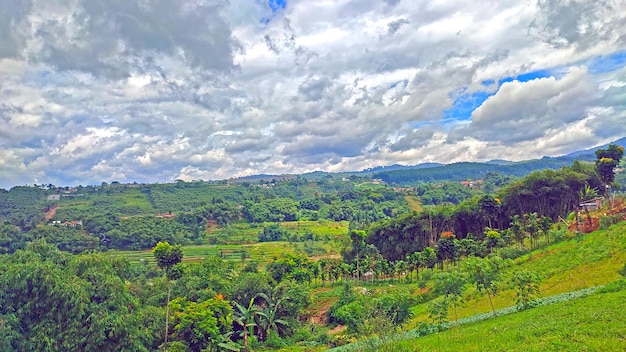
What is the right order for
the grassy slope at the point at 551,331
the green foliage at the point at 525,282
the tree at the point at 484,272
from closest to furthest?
the grassy slope at the point at 551,331 < the tree at the point at 484,272 < the green foliage at the point at 525,282

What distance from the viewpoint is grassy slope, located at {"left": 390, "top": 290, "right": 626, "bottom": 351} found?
1481 centimetres

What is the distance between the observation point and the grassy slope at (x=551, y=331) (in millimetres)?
14812

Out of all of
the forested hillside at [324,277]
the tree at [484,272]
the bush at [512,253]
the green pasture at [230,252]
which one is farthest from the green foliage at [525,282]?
the green pasture at [230,252]

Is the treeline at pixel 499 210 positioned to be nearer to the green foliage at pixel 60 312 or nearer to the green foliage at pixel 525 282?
the green foliage at pixel 525 282

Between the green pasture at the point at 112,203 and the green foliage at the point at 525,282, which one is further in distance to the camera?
the green pasture at the point at 112,203

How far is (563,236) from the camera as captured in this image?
42.5m

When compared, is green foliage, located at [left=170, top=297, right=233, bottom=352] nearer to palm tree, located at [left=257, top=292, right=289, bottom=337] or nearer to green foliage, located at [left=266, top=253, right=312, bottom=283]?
palm tree, located at [left=257, top=292, right=289, bottom=337]

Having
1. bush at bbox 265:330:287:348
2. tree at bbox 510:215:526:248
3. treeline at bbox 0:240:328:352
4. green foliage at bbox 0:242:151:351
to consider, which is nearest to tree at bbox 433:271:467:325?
treeline at bbox 0:240:328:352

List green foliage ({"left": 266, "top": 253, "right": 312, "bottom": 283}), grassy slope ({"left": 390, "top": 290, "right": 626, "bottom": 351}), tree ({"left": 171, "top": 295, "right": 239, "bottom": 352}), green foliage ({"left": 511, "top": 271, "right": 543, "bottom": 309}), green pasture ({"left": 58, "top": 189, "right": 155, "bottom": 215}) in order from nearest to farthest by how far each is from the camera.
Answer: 1. grassy slope ({"left": 390, "top": 290, "right": 626, "bottom": 351})
2. green foliage ({"left": 511, "top": 271, "right": 543, "bottom": 309})
3. tree ({"left": 171, "top": 295, "right": 239, "bottom": 352})
4. green foliage ({"left": 266, "top": 253, "right": 312, "bottom": 283})
5. green pasture ({"left": 58, "top": 189, "right": 155, "bottom": 215})

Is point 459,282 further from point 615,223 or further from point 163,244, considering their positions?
point 615,223

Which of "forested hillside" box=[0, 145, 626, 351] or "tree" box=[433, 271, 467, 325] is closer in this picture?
"tree" box=[433, 271, 467, 325]

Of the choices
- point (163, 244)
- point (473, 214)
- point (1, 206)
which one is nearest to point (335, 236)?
point (473, 214)

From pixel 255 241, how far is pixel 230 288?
75657mm

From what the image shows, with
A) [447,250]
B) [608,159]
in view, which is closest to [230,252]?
[447,250]
